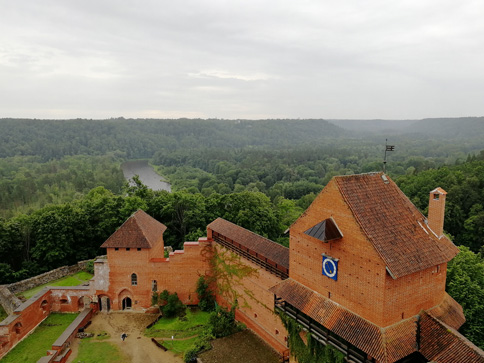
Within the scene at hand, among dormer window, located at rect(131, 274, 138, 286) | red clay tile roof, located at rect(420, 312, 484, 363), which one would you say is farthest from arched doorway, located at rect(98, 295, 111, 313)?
red clay tile roof, located at rect(420, 312, 484, 363)

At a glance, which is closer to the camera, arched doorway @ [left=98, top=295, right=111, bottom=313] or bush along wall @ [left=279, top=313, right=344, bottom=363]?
bush along wall @ [left=279, top=313, right=344, bottom=363]

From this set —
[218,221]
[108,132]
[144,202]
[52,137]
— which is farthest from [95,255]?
[108,132]

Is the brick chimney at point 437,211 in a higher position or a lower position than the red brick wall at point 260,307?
higher

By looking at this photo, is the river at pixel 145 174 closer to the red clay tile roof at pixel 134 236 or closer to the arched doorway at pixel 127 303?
the arched doorway at pixel 127 303

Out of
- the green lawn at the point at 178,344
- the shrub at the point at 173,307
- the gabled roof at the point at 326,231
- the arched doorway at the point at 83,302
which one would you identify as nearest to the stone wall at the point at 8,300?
the arched doorway at the point at 83,302

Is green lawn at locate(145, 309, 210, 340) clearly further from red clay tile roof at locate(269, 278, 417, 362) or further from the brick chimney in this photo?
the brick chimney
